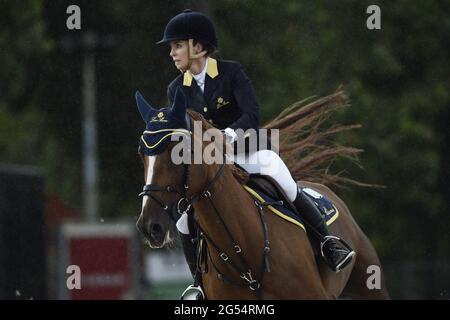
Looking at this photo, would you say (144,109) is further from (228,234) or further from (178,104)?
(228,234)

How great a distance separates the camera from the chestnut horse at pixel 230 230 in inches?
289

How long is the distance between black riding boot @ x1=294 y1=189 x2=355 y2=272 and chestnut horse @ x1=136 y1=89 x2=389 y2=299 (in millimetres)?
135

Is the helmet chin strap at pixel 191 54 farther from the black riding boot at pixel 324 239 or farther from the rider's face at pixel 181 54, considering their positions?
the black riding boot at pixel 324 239

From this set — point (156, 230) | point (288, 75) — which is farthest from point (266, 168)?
point (288, 75)

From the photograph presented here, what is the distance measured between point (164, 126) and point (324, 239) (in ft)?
6.30

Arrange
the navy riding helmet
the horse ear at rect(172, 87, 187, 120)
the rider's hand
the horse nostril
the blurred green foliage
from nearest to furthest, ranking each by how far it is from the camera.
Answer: the horse nostril, the horse ear at rect(172, 87, 187, 120), the rider's hand, the navy riding helmet, the blurred green foliage

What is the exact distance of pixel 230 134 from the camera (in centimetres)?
800

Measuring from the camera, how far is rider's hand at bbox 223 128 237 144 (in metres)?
7.99

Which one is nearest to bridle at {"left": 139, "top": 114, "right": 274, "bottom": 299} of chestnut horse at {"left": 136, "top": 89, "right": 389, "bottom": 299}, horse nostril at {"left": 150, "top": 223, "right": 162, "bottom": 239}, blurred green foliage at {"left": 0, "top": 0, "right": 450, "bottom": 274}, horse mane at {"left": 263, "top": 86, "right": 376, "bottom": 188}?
chestnut horse at {"left": 136, "top": 89, "right": 389, "bottom": 299}

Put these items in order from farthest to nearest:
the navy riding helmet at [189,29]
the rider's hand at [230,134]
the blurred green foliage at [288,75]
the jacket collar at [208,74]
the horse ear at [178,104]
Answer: the blurred green foliage at [288,75] < the jacket collar at [208,74] < the navy riding helmet at [189,29] < the rider's hand at [230,134] < the horse ear at [178,104]

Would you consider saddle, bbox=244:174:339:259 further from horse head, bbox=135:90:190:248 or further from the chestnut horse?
horse head, bbox=135:90:190:248

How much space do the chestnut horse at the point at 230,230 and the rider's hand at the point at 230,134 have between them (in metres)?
0.19

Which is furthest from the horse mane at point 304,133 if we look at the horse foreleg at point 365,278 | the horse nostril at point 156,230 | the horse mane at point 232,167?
the horse nostril at point 156,230

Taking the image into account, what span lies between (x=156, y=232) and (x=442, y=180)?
18195 mm
